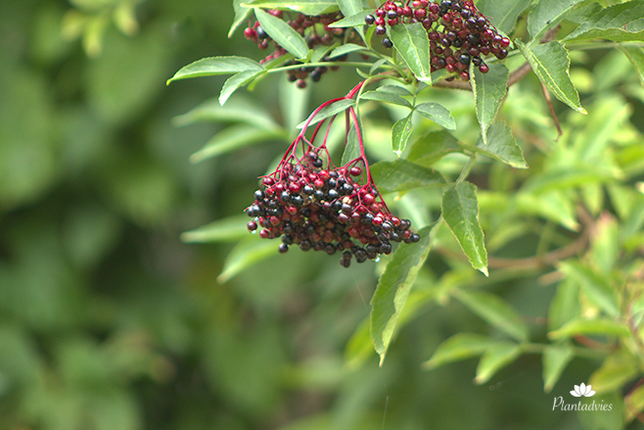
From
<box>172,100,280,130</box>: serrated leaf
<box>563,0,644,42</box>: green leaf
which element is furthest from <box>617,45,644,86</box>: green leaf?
<box>172,100,280,130</box>: serrated leaf

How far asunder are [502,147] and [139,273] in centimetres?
148

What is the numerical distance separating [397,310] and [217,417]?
1.49m

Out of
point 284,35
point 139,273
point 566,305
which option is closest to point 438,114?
point 284,35

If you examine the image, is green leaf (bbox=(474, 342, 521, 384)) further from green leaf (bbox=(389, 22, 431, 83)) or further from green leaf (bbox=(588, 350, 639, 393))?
green leaf (bbox=(389, 22, 431, 83))

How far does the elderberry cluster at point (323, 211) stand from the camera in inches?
15.9

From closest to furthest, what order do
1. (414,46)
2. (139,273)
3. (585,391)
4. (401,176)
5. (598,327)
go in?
(414,46) < (401,176) < (598,327) < (585,391) < (139,273)

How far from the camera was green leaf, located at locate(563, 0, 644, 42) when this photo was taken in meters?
0.40

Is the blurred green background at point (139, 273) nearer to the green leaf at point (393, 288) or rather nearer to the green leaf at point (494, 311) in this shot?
the green leaf at point (494, 311)

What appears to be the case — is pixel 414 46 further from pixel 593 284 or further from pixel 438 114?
pixel 593 284

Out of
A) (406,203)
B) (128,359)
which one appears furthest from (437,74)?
(128,359)

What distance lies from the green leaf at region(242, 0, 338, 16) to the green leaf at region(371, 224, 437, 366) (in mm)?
207

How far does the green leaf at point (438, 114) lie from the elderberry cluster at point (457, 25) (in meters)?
0.03

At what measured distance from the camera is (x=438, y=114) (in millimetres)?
424

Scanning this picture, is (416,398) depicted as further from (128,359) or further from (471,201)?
(471,201)
